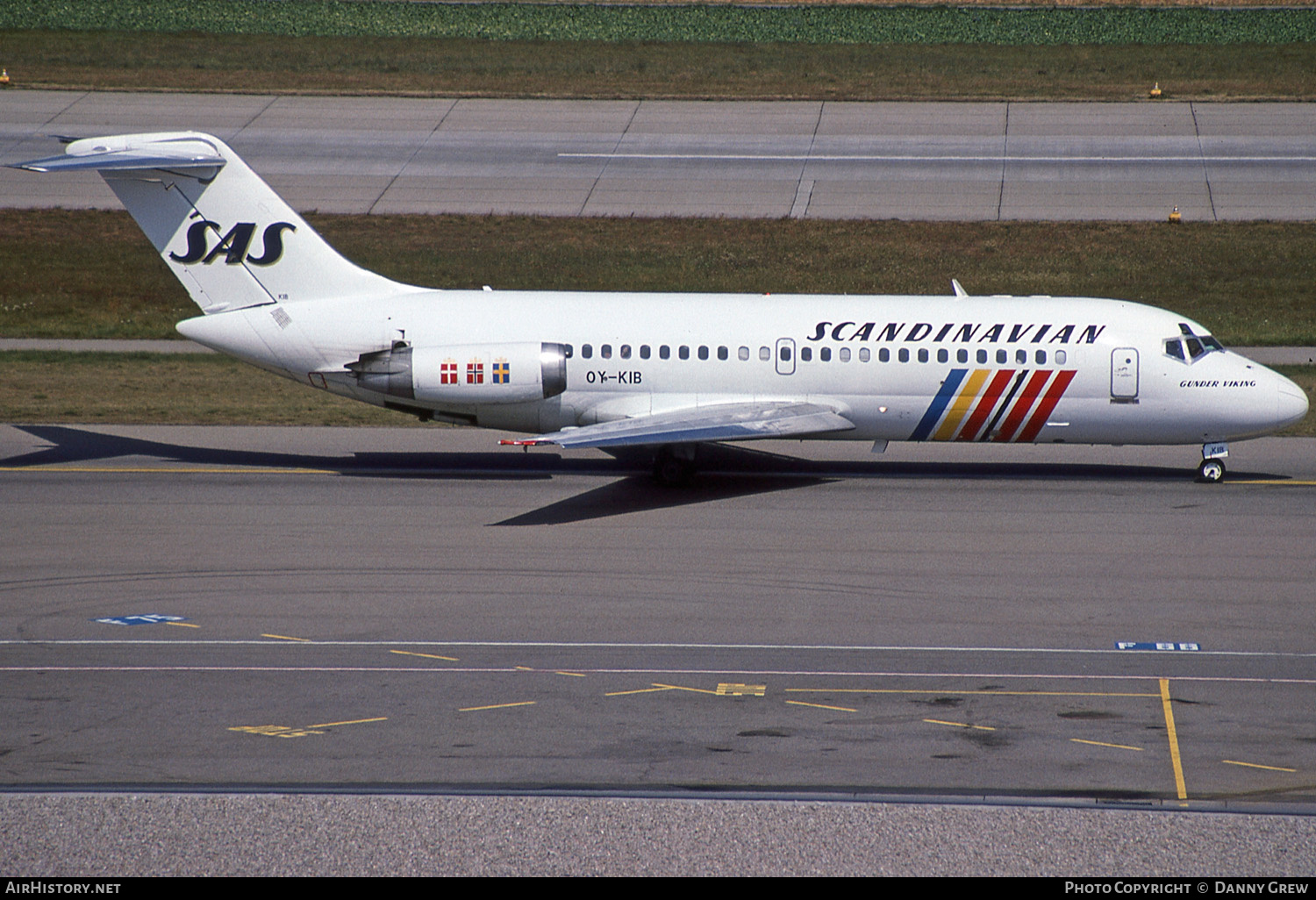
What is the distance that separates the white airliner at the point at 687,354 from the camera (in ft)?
83.3

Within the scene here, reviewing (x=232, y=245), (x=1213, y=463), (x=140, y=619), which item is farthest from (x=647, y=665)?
(x=1213, y=463)

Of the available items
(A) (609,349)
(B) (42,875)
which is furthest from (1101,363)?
(B) (42,875)

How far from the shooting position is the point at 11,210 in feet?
154

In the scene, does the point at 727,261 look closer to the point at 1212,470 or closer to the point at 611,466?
the point at 611,466

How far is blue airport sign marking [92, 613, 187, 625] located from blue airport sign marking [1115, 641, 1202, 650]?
12.3 meters

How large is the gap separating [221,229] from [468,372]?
531 cm

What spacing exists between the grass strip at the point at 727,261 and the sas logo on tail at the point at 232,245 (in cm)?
1356

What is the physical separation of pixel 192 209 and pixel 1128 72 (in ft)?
160

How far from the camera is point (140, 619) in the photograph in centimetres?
1866

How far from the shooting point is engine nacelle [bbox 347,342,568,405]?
25062mm

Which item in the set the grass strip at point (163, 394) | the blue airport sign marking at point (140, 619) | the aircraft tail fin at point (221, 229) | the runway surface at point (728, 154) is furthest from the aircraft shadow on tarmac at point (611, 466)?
the runway surface at point (728, 154)

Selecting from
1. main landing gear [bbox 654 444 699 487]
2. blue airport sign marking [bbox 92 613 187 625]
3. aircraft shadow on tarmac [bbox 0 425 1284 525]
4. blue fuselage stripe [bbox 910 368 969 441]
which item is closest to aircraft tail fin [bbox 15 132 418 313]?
aircraft shadow on tarmac [bbox 0 425 1284 525]

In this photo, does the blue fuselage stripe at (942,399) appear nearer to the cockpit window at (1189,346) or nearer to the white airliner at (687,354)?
the white airliner at (687,354)

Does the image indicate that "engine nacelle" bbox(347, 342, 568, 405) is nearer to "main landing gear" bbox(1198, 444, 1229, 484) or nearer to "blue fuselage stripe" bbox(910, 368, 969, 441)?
"blue fuselage stripe" bbox(910, 368, 969, 441)
